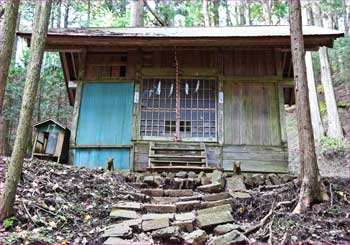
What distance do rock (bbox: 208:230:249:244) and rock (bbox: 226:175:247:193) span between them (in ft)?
6.31

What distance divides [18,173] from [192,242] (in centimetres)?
216

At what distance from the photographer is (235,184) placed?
573 centimetres

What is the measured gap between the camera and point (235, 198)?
491cm

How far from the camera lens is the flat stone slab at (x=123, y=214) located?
432 centimetres

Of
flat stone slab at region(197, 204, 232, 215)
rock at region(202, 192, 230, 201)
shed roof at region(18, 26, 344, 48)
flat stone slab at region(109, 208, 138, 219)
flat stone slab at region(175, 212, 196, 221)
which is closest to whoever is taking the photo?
flat stone slab at region(175, 212, 196, 221)

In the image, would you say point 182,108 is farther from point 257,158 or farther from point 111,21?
point 111,21

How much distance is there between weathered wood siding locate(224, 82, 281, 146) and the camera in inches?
312

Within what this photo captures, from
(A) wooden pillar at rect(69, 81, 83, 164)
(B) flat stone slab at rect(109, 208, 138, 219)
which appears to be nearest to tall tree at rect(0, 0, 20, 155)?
(B) flat stone slab at rect(109, 208, 138, 219)

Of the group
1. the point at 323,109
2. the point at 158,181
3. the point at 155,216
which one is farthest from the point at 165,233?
the point at 323,109

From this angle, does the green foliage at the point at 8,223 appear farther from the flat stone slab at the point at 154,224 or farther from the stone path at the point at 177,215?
the flat stone slab at the point at 154,224

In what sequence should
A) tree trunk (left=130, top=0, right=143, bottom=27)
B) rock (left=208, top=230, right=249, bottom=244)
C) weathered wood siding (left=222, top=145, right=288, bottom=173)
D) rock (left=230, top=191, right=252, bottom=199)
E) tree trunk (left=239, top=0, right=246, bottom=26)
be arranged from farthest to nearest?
1. tree trunk (left=239, top=0, right=246, bottom=26)
2. tree trunk (left=130, top=0, right=143, bottom=27)
3. weathered wood siding (left=222, top=145, right=288, bottom=173)
4. rock (left=230, top=191, right=252, bottom=199)
5. rock (left=208, top=230, right=249, bottom=244)

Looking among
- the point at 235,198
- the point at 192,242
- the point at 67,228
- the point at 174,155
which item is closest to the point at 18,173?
the point at 67,228

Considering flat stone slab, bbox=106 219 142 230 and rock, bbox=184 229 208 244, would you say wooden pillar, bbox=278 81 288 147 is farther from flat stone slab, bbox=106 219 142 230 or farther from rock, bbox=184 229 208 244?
flat stone slab, bbox=106 219 142 230

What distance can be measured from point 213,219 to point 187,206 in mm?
776
